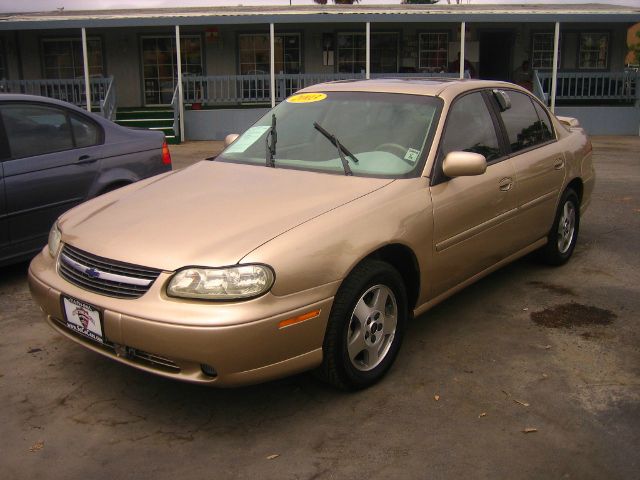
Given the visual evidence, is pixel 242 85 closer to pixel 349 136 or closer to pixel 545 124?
pixel 545 124

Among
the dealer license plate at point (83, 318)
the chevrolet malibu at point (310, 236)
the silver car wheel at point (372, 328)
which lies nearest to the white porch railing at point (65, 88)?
the chevrolet malibu at point (310, 236)

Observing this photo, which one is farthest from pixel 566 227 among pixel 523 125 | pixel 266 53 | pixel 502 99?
pixel 266 53

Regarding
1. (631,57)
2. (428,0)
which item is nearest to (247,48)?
(631,57)

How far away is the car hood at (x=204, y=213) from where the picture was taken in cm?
301

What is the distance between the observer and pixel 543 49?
737 inches

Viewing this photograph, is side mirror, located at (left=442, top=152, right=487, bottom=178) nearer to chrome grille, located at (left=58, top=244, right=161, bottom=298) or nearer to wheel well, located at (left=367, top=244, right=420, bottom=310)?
wheel well, located at (left=367, top=244, right=420, bottom=310)

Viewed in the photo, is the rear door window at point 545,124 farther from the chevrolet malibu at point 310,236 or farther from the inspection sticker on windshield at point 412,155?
the inspection sticker on windshield at point 412,155

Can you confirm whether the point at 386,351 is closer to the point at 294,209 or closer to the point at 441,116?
the point at 294,209

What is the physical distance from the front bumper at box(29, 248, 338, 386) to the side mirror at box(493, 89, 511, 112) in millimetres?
2379

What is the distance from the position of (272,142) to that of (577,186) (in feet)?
9.43

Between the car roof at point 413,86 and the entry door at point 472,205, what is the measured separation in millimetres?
86

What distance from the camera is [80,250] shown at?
3.28 metres

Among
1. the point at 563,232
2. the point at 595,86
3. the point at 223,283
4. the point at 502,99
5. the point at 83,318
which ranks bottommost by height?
the point at 563,232

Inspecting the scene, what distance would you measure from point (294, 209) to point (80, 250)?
3.57ft
